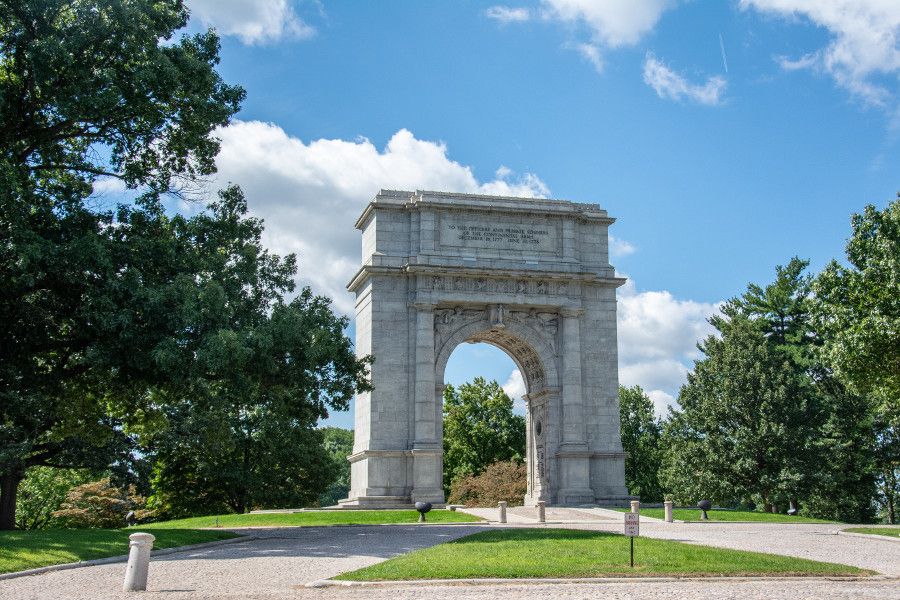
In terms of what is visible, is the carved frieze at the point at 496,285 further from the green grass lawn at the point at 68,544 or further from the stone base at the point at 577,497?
the green grass lawn at the point at 68,544

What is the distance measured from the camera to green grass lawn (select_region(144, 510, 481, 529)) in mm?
30422

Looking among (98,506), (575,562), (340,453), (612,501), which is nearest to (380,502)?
(612,501)

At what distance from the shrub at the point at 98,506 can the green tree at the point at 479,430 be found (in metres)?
23.7

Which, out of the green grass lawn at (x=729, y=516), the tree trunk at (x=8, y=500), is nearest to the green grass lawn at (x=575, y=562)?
the green grass lawn at (x=729, y=516)

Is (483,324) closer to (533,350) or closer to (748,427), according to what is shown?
(533,350)

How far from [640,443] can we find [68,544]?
56143 mm

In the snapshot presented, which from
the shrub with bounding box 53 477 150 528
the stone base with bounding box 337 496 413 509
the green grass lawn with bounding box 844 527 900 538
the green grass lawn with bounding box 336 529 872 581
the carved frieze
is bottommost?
the shrub with bounding box 53 477 150 528

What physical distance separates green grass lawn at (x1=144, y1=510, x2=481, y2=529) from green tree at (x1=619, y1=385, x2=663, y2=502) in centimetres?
3786

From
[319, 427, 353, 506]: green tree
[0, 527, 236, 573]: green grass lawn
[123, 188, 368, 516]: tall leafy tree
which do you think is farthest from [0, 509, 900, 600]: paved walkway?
[319, 427, 353, 506]: green tree

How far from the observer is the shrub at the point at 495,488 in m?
51.5

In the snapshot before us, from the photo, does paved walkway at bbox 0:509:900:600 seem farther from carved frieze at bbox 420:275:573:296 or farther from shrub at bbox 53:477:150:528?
shrub at bbox 53:477:150:528

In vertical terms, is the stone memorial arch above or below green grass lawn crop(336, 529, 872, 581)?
above

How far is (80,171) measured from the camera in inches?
1048

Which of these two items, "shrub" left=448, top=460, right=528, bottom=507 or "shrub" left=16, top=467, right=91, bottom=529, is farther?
"shrub" left=16, top=467, right=91, bottom=529
